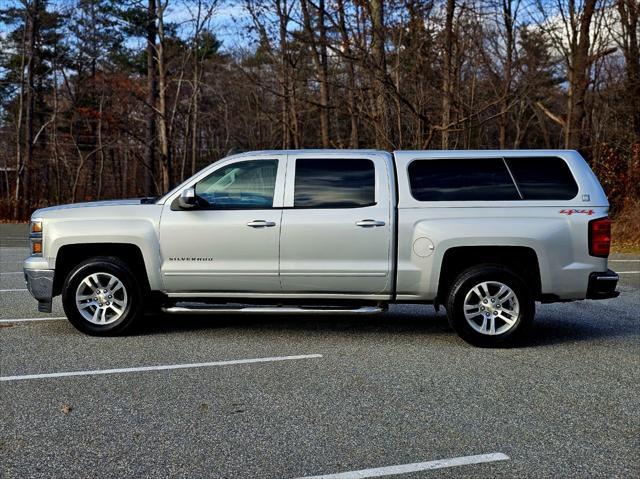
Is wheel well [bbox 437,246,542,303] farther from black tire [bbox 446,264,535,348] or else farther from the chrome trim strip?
the chrome trim strip

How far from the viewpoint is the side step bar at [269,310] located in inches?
273

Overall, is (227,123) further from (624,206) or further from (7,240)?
(624,206)

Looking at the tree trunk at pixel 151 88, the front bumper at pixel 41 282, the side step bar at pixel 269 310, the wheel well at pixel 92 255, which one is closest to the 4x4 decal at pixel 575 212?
the side step bar at pixel 269 310

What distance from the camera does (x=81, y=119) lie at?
4259cm

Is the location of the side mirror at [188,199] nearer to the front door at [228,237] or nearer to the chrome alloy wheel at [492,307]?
the front door at [228,237]

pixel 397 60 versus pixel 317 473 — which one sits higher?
pixel 397 60

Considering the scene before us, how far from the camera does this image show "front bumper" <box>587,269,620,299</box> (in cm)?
678

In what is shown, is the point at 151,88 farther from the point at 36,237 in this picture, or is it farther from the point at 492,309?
the point at 492,309

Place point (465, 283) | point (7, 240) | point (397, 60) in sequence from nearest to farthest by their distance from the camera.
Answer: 1. point (465, 283)
2. point (397, 60)
3. point (7, 240)

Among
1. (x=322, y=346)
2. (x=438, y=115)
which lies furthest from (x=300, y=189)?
(x=438, y=115)

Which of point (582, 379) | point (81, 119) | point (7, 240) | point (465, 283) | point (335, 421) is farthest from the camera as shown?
point (81, 119)

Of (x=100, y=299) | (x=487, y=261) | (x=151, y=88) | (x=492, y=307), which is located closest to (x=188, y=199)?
(x=100, y=299)

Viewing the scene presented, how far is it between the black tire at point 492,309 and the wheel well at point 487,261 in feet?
0.62

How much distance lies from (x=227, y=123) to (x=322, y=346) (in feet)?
123
